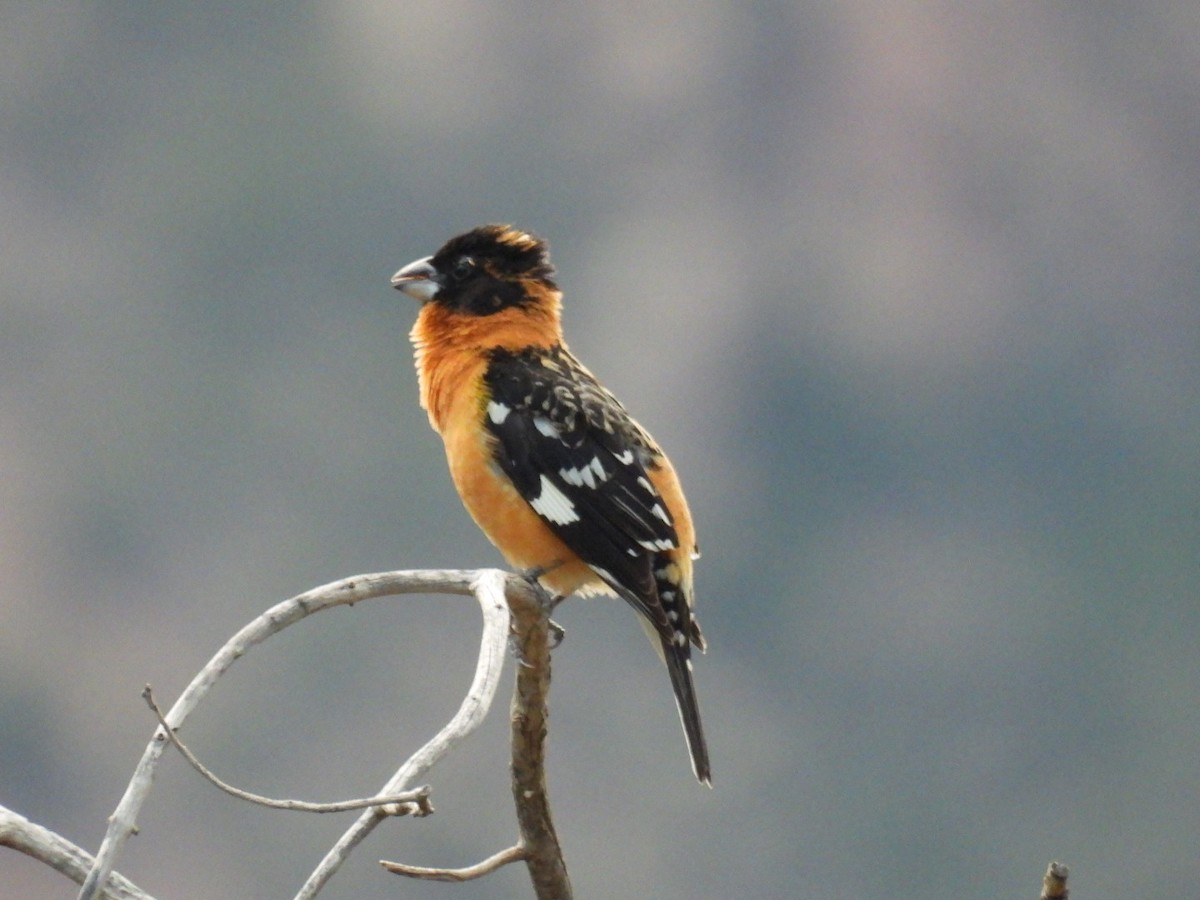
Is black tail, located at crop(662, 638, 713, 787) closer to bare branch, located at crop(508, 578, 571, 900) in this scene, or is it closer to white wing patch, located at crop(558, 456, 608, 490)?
white wing patch, located at crop(558, 456, 608, 490)

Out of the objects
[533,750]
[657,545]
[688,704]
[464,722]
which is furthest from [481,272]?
[464,722]

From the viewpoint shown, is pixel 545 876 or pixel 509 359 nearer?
pixel 545 876

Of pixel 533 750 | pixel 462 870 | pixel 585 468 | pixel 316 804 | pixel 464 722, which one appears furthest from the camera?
pixel 585 468

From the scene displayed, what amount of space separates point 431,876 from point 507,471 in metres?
2.03

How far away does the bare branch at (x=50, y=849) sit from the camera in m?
2.23

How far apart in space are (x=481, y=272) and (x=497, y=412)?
74 cm

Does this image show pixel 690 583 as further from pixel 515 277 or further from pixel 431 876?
pixel 431 876

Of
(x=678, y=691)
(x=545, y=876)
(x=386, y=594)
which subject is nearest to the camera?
(x=386, y=594)

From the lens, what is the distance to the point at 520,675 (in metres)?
3.13

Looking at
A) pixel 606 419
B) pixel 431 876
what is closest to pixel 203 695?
pixel 431 876

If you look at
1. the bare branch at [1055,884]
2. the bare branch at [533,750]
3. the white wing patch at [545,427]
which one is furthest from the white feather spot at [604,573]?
the bare branch at [1055,884]

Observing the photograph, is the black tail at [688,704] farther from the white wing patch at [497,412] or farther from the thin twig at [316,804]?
the thin twig at [316,804]

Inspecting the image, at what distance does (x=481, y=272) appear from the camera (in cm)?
519

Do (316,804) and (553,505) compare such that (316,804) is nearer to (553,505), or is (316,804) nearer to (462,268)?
(553,505)
